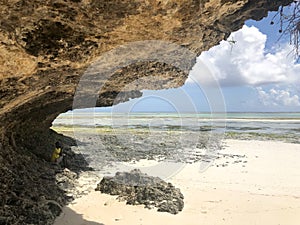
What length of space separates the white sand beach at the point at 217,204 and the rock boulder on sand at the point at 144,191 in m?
0.23

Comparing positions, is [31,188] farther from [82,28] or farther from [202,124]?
[202,124]

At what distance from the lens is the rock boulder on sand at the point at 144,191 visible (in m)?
7.28

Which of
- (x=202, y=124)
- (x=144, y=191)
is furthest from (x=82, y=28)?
(x=202, y=124)

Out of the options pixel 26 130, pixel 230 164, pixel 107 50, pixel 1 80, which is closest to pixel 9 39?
pixel 1 80

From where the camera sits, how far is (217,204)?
25.7ft

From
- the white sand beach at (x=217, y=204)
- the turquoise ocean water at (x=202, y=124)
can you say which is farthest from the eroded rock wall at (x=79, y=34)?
the turquoise ocean water at (x=202, y=124)

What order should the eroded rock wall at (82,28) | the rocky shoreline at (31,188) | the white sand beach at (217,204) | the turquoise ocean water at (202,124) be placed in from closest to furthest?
the eroded rock wall at (82,28) → the rocky shoreline at (31,188) → the white sand beach at (217,204) → the turquoise ocean water at (202,124)

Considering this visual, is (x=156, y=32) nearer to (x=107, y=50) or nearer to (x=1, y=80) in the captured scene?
(x=107, y=50)

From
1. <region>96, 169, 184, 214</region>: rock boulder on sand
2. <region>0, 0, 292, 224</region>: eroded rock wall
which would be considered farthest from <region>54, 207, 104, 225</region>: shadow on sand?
<region>96, 169, 184, 214</region>: rock boulder on sand

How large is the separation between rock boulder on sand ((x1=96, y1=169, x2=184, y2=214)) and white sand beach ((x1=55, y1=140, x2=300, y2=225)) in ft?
0.74

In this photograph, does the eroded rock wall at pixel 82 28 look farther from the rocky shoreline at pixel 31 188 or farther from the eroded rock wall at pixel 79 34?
the rocky shoreline at pixel 31 188

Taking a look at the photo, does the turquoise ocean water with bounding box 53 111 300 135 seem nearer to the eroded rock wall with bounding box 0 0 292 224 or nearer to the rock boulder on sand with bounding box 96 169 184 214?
the rock boulder on sand with bounding box 96 169 184 214

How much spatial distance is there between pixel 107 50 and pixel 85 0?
1.36 meters

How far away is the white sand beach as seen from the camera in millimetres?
6609
